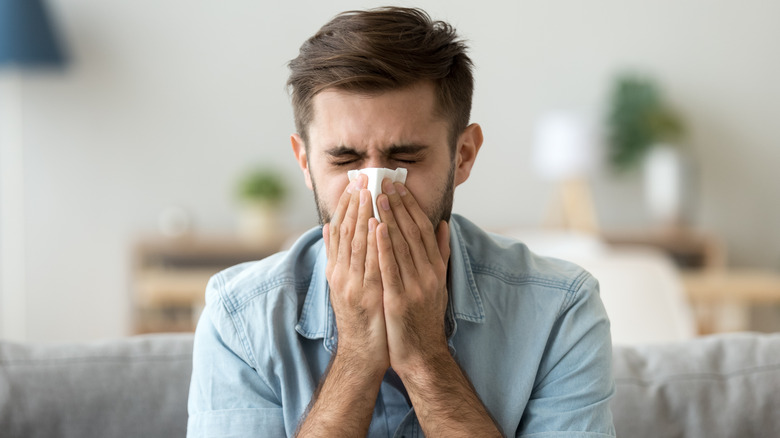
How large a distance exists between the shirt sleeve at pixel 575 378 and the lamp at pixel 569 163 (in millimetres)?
2929

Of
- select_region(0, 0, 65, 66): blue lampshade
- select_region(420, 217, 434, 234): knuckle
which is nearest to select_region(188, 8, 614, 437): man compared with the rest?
select_region(420, 217, 434, 234): knuckle

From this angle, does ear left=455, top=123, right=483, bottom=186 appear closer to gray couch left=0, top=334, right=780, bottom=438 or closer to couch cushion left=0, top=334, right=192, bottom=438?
gray couch left=0, top=334, right=780, bottom=438

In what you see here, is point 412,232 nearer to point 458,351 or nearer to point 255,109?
point 458,351

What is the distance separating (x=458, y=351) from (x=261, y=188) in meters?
2.95

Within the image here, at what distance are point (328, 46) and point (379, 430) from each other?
63 centimetres

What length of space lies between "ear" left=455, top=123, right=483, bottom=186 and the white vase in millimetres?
3105

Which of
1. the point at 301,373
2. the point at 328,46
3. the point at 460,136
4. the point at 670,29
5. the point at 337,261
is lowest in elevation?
the point at 301,373

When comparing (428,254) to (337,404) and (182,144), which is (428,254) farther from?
(182,144)

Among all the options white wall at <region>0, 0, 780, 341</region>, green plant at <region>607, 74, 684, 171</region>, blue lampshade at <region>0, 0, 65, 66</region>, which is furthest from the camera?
green plant at <region>607, 74, 684, 171</region>

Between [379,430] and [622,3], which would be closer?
[379,430]

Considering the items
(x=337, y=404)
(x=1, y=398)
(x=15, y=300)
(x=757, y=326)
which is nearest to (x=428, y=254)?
(x=337, y=404)

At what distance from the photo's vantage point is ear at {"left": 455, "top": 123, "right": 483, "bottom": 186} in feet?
4.98

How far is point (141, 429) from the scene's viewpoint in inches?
57.2

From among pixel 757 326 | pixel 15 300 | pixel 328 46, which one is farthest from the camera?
pixel 757 326
